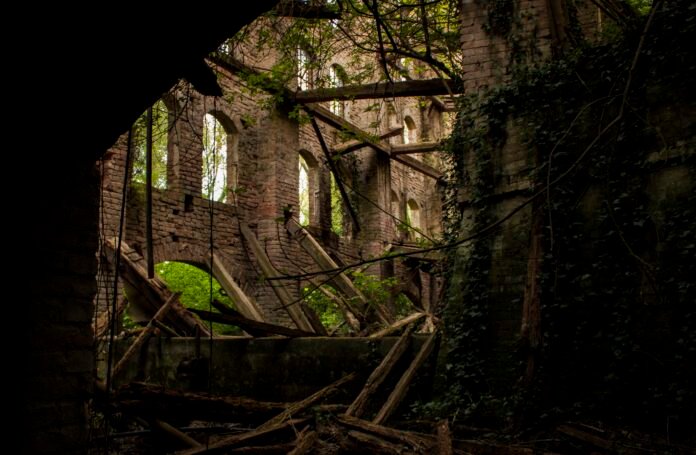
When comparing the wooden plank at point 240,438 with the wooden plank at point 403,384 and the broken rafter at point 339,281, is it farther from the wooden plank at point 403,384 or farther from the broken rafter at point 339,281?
the broken rafter at point 339,281

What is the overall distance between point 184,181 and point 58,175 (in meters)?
8.82

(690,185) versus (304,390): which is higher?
(690,185)

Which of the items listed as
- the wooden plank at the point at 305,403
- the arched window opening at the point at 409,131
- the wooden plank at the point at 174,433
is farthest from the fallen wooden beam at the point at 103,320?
the arched window opening at the point at 409,131

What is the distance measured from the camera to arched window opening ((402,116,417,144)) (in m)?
20.0

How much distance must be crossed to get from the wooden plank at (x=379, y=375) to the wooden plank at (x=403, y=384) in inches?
6.7

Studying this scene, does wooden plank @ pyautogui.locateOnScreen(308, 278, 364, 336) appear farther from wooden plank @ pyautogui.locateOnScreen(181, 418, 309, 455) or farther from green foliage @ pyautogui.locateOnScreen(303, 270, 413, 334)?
wooden plank @ pyautogui.locateOnScreen(181, 418, 309, 455)

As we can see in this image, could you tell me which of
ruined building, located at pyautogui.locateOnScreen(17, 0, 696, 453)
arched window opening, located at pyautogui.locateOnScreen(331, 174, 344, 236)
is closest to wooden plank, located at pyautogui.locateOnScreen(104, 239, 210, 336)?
ruined building, located at pyautogui.locateOnScreen(17, 0, 696, 453)

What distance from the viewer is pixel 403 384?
6.12m

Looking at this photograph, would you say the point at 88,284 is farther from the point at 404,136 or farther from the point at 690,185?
the point at 404,136

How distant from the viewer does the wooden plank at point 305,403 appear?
5336 mm

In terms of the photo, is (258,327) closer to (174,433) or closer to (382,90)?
(174,433)

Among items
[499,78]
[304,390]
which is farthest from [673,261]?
[304,390]

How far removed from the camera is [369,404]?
5.92 m

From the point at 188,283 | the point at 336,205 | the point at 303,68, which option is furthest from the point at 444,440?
the point at 336,205
